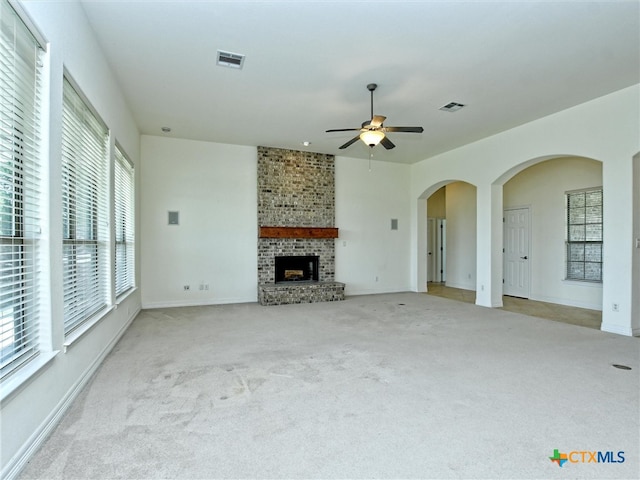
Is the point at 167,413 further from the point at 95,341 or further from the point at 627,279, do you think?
the point at 627,279

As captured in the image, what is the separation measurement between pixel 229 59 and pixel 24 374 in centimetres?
329

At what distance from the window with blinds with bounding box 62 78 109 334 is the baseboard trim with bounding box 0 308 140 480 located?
44cm

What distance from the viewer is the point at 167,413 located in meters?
2.41

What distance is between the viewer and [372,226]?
8.23 metres

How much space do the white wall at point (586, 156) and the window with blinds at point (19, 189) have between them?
612 centimetres

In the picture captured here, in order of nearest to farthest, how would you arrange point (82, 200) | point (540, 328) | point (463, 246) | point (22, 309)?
point (22, 309)
point (82, 200)
point (540, 328)
point (463, 246)

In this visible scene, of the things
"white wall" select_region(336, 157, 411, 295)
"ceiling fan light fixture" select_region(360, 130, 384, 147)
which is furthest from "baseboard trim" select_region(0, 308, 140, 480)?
"white wall" select_region(336, 157, 411, 295)

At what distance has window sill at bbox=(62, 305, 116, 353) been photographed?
256cm

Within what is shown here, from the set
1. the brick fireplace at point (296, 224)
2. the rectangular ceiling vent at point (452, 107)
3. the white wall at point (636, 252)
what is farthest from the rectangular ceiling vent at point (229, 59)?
the white wall at point (636, 252)

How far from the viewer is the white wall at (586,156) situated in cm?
450

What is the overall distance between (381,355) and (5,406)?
2.97 m

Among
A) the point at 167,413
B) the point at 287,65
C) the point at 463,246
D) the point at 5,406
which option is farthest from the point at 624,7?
the point at 463,246

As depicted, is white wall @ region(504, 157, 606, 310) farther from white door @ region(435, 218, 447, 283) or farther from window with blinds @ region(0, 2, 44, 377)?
window with blinds @ region(0, 2, 44, 377)

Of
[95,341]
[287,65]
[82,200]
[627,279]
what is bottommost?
[95,341]
